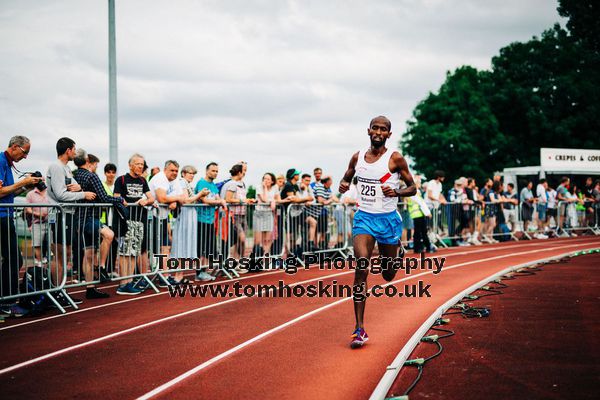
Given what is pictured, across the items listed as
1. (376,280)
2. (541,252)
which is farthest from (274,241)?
(541,252)

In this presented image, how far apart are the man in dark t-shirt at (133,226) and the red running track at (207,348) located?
0.62 metres

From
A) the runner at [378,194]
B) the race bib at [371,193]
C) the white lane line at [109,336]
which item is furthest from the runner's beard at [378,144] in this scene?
the white lane line at [109,336]

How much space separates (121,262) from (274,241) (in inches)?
162

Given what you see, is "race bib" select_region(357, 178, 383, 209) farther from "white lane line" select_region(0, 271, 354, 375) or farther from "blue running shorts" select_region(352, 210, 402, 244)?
"white lane line" select_region(0, 271, 354, 375)

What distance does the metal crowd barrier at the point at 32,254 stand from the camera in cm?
802

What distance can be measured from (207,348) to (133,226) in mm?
4274

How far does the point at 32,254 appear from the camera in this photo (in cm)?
842

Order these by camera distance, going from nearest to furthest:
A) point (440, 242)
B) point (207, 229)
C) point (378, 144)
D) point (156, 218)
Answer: point (378, 144) < point (156, 218) < point (207, 229) < point (440, 242)

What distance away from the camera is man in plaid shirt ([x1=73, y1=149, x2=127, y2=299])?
30.6ft

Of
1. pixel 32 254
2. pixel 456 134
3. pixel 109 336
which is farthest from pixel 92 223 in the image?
pixel 456 134

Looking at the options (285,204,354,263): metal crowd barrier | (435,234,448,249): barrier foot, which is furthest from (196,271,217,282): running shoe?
(435,234,448,249): barrier foot

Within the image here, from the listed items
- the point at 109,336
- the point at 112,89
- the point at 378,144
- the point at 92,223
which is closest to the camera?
the point at 378,144

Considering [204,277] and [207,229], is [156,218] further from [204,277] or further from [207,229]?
[204,277]

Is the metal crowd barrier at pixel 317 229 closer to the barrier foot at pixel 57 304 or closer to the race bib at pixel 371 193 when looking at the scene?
the barrier foot at pixel 57 304
